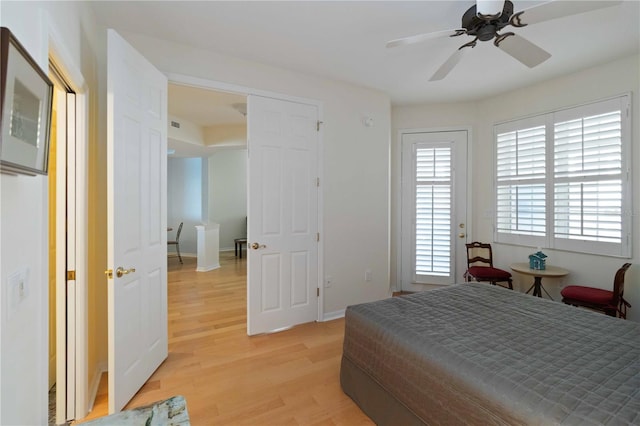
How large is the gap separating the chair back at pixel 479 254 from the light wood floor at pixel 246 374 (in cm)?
209

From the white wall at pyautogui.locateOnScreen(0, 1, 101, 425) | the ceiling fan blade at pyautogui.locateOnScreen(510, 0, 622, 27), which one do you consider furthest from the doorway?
the ceiling fan blade at pyautogui.locateOnScreen(510, 0, 622, 27)

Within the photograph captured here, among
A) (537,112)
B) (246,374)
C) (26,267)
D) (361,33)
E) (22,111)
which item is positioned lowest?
(246,374)

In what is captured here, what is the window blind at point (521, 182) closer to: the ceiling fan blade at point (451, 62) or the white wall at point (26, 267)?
the ceiling fan blade at point (451, 62)

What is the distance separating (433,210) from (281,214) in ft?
7.86

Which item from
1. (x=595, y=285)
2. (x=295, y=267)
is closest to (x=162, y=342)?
(x=295, y=267)

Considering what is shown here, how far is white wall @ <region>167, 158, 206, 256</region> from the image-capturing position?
8.16 m

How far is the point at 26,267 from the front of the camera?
111cm

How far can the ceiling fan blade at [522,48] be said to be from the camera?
200 cm

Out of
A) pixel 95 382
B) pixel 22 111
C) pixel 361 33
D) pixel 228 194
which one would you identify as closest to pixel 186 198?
pixel 228 194

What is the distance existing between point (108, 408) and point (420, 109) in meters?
4.77

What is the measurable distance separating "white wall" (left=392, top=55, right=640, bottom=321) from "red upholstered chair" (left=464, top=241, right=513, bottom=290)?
13 cm

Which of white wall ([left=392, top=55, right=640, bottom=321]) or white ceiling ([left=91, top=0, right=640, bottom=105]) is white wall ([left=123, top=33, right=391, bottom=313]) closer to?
white ceiling ([left=91, top=0, right=640, bottom=105])

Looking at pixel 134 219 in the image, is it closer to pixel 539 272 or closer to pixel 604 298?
pixel 539 272

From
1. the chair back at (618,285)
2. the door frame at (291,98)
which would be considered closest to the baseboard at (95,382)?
the door frame at (291,98)
